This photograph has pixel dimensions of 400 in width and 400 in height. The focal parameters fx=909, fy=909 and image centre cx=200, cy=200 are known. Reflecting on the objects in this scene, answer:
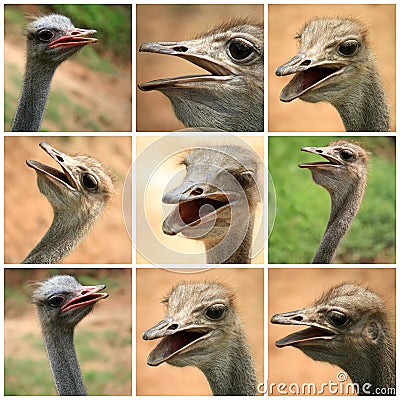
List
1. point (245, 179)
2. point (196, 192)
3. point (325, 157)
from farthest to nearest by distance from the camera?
point (325, 157)
point (245, 179)
point (196, 192)

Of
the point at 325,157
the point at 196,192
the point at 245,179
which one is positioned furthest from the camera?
the point at 325,157

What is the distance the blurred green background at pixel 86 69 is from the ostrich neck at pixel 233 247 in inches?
20.5

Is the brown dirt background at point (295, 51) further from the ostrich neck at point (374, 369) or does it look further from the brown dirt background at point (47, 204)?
the ostrich neck at point (374, 369)

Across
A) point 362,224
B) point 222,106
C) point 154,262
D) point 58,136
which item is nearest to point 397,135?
point 362,224

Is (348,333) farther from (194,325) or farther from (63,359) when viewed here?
(63,359)

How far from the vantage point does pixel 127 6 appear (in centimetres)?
324

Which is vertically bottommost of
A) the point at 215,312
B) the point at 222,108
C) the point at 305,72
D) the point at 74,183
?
the point at 215,312

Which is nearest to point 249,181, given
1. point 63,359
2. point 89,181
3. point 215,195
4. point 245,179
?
point 245,179

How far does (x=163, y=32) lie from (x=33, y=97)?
0.51 metres

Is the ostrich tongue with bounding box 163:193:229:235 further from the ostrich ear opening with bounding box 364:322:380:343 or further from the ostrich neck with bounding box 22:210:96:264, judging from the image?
the ostrich ear opening with bounding box 364:322:380:343

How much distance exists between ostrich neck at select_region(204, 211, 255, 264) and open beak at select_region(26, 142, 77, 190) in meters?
0.52

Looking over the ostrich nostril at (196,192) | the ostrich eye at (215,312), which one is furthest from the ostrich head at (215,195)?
the ostrich eye at (215,312)

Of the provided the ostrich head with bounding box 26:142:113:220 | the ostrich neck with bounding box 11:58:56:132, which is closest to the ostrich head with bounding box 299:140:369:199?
the ostrich head with bounding box 26:142:113:220

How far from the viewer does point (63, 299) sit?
3.16m
